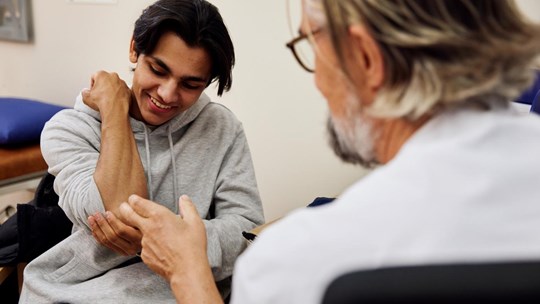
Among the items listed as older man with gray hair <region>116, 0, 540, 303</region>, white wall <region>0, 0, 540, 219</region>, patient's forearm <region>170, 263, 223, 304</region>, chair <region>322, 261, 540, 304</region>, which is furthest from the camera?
white wall <region>0, 0, 540, 219</region>

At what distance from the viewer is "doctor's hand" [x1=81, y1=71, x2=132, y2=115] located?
1.30m

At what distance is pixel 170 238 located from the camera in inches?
41.4

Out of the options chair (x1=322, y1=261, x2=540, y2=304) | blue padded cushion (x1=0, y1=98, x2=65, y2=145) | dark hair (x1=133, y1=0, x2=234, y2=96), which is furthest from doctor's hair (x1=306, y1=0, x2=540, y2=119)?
blue padded cushion (x1=0, y1=98, x2=65, y2=145)

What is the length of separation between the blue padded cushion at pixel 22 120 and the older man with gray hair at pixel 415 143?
1819 mm

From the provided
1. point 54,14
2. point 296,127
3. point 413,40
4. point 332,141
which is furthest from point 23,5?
point 413,40

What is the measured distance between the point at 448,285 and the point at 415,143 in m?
0.23

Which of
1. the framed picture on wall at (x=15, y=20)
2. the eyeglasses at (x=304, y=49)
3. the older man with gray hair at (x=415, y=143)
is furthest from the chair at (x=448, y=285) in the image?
the framed picture on wall at (x=15, y=20)

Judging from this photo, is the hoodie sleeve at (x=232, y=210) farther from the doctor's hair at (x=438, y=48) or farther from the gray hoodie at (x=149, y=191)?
the doctor's hair at (x=438, y=48)

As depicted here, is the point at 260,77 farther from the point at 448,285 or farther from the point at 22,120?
the point at 448,285

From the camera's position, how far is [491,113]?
631mm

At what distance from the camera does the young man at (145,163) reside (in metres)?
1.21

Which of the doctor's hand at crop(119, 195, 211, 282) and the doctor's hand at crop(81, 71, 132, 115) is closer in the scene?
the doctor's hand at crop(119, 195, 211, 282)

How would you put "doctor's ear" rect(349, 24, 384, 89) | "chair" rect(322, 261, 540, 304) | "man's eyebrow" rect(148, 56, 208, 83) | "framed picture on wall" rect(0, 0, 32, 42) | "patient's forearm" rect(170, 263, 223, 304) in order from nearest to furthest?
"chair" rect(322, 261, 540, 304) < "doctor's ear" rect(349, 24, 384, 89) < "patient's forearm" rect(170, 263, 223, 304) < "man's eyebrow" rect(148, 56, 208, 83) < "framed picture on wall" rect(0, 0, 32, 42)

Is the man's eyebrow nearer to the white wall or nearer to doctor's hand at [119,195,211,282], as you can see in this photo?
doctor's hand at [119,195,211,282]
